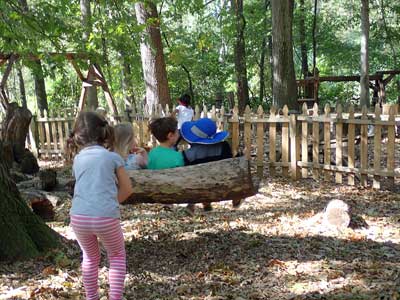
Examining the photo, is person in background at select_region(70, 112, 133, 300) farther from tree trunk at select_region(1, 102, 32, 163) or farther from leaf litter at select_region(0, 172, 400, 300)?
tree trunk at select_region(1, 102, 32, 163)

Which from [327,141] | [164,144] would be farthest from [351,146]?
[164,144]

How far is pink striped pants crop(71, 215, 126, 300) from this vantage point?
3305mm

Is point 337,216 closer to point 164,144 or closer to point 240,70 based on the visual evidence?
point 164,144

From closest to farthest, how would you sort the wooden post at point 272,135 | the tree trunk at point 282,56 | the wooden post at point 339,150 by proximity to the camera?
1. the wooden post at point 339,150
2. the wooden post at point 272,135
3. the tree trunk at point 282,56

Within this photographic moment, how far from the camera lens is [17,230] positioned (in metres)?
4.54

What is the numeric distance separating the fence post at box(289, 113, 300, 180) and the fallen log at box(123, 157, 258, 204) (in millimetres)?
4752

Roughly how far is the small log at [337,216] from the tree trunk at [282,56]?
7.79m

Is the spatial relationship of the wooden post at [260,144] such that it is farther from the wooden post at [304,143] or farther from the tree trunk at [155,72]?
the tree trunk at [155,72]

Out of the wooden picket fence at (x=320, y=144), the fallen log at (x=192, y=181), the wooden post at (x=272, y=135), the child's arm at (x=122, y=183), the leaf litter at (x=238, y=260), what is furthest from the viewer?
the wooden post at (x=272, y=135)

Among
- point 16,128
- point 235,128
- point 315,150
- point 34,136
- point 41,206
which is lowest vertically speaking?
point 41,206

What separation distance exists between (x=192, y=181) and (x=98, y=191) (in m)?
1.51

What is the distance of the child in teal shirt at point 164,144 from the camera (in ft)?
15.9

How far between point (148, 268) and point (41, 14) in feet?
15.2

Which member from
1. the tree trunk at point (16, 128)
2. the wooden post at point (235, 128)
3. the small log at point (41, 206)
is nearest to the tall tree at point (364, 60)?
the wooden post at point (235, 128)
